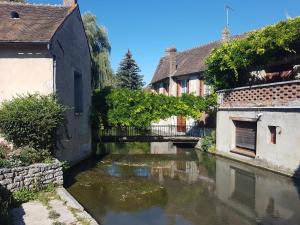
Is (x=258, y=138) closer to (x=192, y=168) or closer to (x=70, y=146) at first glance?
(x=192, y=168)

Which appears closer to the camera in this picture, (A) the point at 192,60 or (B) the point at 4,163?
(B) the point at 4,163

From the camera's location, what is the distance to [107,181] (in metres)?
12.4

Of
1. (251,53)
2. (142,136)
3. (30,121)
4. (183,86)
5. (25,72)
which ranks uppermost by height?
(251,53)

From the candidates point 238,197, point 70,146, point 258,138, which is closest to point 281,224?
point 238,197

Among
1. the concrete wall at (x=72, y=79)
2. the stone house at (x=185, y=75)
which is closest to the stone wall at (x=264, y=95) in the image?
the stone house at (x=185, y=75)

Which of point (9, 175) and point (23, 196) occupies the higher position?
point (9, 175)

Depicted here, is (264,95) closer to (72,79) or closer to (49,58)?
(72,79)

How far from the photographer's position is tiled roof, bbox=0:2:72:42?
12.2 meters

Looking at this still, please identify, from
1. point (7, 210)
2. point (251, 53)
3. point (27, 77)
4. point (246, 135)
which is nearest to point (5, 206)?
point (7, 210)

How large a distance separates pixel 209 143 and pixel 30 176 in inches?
520

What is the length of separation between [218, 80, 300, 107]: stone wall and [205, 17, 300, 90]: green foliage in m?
0.97

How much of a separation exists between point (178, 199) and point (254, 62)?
1010 cm

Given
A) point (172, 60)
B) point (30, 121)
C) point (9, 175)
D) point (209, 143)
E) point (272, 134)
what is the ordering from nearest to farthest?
1. point (9, 175)
2. point (30, 121)
3. point (272, 134)
4. point (209, 143)
5. point (172, 60)

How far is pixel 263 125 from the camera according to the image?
14828mm
